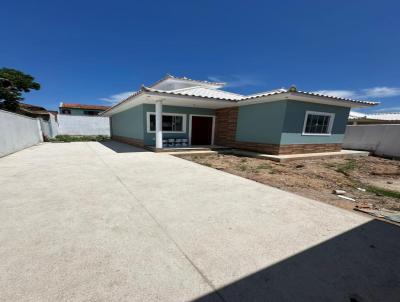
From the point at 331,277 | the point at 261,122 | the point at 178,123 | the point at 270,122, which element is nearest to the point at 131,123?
the point at 178,123

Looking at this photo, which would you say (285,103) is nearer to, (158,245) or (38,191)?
(158,245)

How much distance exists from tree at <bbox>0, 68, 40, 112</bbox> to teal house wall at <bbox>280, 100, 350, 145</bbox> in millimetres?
→ 25711

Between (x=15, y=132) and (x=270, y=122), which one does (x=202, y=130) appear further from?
(x=15, y=132)

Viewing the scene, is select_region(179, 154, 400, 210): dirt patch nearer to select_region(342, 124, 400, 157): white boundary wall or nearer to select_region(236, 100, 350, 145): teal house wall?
select_region(236, 100, 350, 145): teal house wall

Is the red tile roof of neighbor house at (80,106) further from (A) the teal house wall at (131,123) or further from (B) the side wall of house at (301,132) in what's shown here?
(B) the side wall of house at (301,132)

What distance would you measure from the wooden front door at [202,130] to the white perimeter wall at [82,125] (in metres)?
15.0

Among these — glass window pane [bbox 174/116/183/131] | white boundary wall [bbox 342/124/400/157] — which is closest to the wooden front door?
glass window pane [bbox 174/116/183/131]

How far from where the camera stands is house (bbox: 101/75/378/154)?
7.95 metres

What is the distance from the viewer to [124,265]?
5.55ft

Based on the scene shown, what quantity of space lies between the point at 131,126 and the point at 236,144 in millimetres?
7039

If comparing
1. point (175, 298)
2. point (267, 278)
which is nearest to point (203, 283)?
point (175, 298)

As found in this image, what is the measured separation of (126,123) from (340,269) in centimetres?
1365

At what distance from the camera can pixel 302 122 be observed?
27.5 ft

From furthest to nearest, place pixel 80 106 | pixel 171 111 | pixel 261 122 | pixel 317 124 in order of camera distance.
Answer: pixel 80 106 → pixel 171 111 → pixel 317 124 → pixel 261 122
